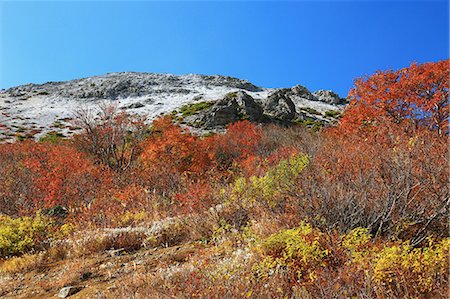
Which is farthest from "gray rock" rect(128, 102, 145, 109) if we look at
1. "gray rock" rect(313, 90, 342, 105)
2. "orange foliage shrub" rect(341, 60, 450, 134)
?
"orange foliage shrub" rect(341, 60, 450, 134)

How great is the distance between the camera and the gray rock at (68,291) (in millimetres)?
5893

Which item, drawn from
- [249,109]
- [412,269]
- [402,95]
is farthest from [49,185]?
[249,109]

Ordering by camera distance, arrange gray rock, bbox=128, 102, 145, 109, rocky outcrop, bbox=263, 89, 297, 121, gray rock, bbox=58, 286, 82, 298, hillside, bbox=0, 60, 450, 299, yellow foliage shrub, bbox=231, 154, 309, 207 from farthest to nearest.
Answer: gray rock, bbox=128, 102, 145, 109 → rocky outcrop, bbox=263, 89, 297, 121 → yellow foliage shrub, bbox=231, 154, 309, 207 → gray rock, bbox=58, 286, 82, 298 → hillside, bbox=0, 60, 450, 299

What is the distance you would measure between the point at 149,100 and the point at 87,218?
192ft

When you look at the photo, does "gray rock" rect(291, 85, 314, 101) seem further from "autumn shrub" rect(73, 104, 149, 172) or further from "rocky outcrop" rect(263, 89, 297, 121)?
"autumn shrub" rect(73, 104, 149, 172)

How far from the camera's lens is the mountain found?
45.4m

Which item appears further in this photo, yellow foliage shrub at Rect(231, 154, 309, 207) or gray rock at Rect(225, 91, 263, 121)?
gray rock at Rect(225, 91, 263, 121)

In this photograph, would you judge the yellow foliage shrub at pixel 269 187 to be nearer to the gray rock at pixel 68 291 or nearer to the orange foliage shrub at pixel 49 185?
the gray rock at pixel 68 291

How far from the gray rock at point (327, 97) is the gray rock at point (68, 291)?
69.1 meters

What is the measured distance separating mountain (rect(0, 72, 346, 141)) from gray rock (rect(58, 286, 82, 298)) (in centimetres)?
2933

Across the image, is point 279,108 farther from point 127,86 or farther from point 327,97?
point 127,86

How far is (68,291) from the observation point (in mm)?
5957

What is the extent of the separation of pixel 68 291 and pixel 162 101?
61.5 metres

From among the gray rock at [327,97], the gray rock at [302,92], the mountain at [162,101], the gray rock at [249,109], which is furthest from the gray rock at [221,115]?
the gray rock at [327,97]
